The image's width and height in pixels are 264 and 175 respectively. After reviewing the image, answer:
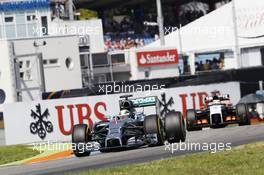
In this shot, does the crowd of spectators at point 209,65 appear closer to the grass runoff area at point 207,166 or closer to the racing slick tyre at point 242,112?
the racing slick tyre at point 242,112

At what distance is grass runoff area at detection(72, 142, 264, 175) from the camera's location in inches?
478

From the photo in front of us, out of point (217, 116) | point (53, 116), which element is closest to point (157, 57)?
point (53, 116)

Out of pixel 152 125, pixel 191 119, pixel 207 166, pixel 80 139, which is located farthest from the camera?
pixel 191 119

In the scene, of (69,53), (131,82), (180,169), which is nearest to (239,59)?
(69,53)

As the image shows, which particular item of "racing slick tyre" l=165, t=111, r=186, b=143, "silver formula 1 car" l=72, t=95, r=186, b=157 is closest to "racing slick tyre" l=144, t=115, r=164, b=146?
"silver formula 1 car" l=72, t=95, r=186, b=157

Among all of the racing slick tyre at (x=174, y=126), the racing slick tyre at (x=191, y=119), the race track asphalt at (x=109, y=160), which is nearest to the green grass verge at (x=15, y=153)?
the race track asphalt at (x=109, y=160)

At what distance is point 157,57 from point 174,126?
29249mm

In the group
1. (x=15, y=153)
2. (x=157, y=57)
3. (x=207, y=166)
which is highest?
(x=157, y=57)

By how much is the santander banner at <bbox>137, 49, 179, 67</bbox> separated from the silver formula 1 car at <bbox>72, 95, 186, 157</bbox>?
2828 centimetres

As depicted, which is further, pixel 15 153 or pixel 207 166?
pixel 15 153

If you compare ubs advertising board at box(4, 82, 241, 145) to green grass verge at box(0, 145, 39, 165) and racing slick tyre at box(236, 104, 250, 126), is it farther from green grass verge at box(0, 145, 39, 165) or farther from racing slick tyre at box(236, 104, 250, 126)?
racing slick tyre at box(236, 104, 250, 126)

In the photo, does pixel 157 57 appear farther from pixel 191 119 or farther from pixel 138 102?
pixel 138 102

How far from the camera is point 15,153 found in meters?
23.3

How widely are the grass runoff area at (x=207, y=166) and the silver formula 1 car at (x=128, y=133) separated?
3.36 m
